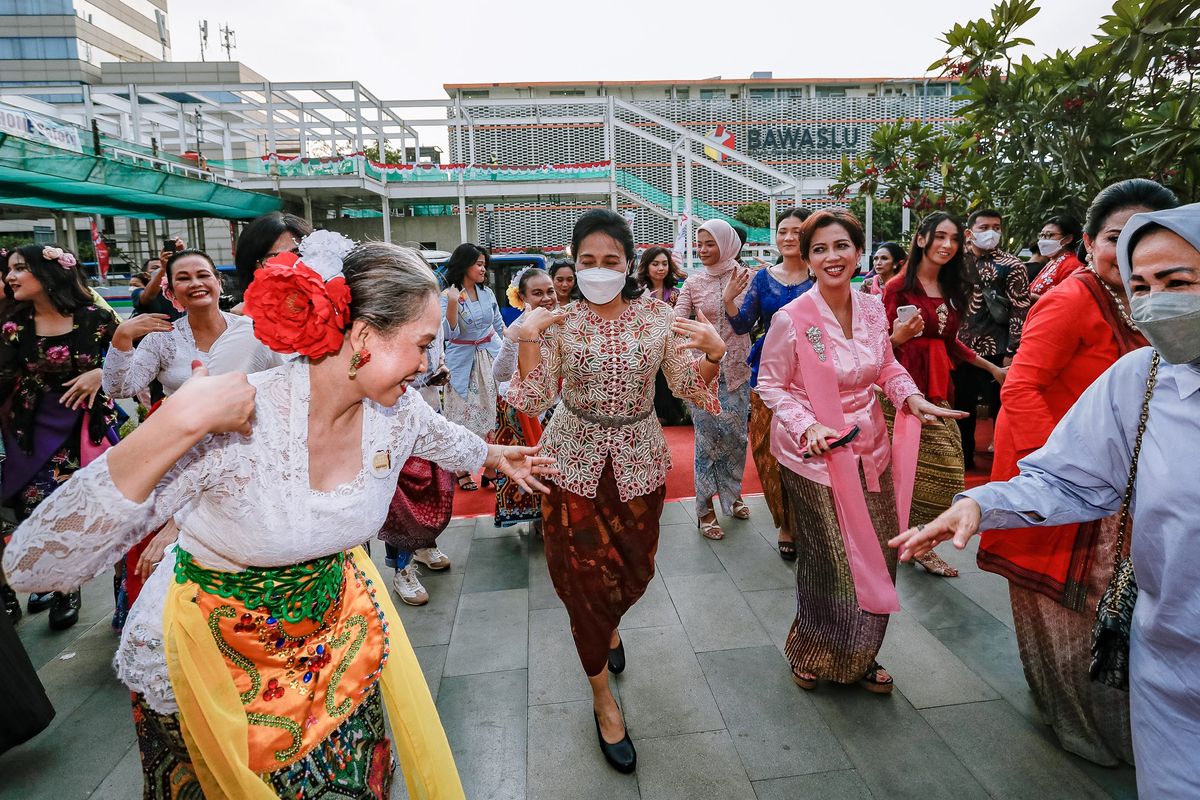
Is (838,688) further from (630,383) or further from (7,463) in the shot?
(7,463)

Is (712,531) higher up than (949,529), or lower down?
lower down

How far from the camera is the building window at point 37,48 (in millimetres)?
37625

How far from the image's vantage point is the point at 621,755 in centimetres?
227

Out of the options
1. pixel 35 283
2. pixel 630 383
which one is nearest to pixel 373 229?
pixel 35 283

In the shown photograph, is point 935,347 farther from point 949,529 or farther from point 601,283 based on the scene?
point 949,529

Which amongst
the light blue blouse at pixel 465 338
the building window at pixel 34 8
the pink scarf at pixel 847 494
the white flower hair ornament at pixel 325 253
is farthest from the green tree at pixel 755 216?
the building window at pixel 34 8

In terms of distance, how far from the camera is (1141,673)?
141 centimetres

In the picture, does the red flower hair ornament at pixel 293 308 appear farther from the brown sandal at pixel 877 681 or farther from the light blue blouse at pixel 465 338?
the light blue blouse at pixel 465 338

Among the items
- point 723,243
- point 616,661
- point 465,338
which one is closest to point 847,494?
point 616,661

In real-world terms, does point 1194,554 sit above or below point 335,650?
above

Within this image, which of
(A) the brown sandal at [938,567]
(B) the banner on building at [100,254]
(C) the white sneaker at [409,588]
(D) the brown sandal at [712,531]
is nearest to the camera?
(C) the white sneaker at [409,588]

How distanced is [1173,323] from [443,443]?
1.64m

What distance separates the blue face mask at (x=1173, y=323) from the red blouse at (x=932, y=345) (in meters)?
2.54

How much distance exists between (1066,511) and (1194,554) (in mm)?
300
